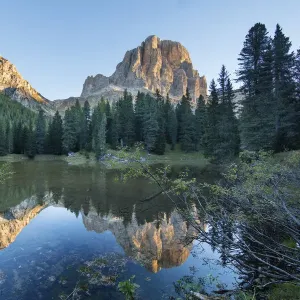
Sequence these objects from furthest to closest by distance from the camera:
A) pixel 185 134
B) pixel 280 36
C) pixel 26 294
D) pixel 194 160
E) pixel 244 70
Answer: pixel 185 134 → pixel 194 160 → pixel 244 70 → pixel 280 36 → pixel 26 294

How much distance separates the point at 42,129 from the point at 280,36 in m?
68.2

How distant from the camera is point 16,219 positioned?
1648 cm

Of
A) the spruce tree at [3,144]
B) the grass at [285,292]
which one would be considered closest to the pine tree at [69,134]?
the spruce tree at [3,144]

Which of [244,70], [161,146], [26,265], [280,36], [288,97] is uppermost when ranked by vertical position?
[280,36]

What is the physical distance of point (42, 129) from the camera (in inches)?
3009

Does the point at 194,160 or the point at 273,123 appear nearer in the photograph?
the point at 273,123

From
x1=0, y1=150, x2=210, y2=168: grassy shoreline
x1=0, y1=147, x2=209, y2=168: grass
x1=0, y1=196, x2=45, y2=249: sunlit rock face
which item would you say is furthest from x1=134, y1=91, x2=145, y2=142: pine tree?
x1=0, y1=196, x2=45, y2=249: sunlit rock face

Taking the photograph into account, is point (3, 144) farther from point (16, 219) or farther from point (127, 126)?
point (16, 219)

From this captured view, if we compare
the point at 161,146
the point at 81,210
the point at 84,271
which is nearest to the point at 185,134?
the point at 161,146

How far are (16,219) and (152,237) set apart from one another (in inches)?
380

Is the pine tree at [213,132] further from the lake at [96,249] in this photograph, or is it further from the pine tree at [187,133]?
the lake at [96,249]

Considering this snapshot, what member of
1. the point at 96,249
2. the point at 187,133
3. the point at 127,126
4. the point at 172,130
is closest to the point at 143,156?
the point at 127,126

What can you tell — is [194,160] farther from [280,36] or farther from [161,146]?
[280,36]

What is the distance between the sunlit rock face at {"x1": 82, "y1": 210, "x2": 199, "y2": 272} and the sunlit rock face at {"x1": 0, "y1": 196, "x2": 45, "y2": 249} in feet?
12.9
